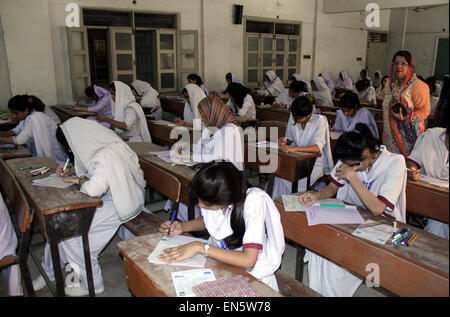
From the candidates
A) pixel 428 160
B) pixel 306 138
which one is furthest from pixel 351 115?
pixel 428 160

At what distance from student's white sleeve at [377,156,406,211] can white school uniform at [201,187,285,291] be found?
647 millimetres

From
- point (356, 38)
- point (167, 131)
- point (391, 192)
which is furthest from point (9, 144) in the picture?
point (356, 38)

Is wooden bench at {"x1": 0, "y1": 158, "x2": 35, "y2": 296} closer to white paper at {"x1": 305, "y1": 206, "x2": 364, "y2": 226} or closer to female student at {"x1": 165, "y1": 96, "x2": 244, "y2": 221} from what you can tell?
female student at {"x1": 165, "y1": 96, "x2": 244, "y2": 221}

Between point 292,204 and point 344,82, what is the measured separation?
9.50 m

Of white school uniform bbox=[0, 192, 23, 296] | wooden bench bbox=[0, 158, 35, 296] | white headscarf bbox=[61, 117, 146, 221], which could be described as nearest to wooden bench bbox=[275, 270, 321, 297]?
white headscarf bbox=[61, 117, 146, 221]

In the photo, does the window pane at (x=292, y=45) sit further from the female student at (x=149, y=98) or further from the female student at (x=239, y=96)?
the female student at (x=239, y=96)

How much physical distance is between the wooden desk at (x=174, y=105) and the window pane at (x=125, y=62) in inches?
37.5

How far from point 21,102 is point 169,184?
2.35 metres

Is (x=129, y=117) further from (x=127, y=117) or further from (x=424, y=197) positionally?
(x=424, y=197)

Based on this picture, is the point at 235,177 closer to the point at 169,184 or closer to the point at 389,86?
the point at 169,184

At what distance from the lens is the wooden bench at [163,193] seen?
2318mm

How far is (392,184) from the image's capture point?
1896 mm

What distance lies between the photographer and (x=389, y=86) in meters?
3.16

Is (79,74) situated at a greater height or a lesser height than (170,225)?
greater
